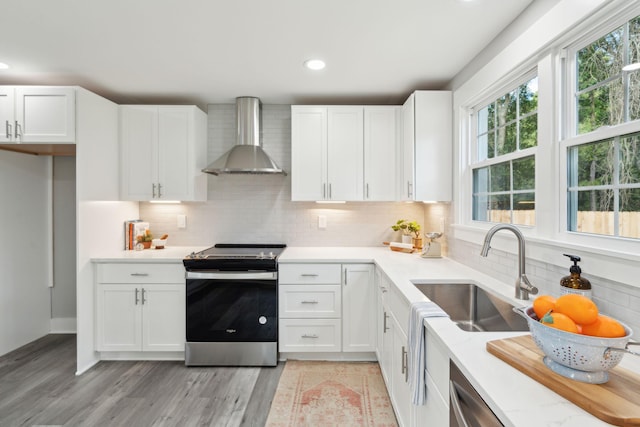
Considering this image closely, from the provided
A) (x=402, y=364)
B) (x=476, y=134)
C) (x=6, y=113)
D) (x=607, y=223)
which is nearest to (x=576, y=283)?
(x=607, y=223)

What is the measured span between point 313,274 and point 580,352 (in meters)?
2.07

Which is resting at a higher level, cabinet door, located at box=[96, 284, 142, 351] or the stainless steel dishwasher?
the stainless steel dishwasher

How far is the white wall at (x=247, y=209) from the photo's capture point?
3.43m

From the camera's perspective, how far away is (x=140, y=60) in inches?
94.1

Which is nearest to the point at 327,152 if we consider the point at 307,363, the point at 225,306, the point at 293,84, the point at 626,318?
the point at 293,84

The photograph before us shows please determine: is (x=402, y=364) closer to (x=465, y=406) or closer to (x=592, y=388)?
(x=465, y=406)

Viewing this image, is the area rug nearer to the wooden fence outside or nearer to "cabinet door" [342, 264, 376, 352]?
"cabinet door" [342, 264, 376, 352]

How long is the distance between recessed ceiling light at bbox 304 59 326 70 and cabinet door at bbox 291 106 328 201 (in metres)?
0.60

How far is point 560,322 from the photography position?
88 cm

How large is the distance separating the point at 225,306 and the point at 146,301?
0.70 metres

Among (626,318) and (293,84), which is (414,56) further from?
(626,318)

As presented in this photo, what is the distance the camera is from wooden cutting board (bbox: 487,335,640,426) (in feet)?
2.40

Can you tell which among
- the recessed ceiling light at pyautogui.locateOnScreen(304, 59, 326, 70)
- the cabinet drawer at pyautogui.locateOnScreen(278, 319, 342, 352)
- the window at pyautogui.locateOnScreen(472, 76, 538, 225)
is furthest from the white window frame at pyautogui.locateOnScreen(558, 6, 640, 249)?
the cabinet drawer at pyautogui.locateOnScreen(278, 319, 342, 352)

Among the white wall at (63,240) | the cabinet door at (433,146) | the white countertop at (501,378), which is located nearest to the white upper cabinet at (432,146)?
the cabinet door at (433,146)
